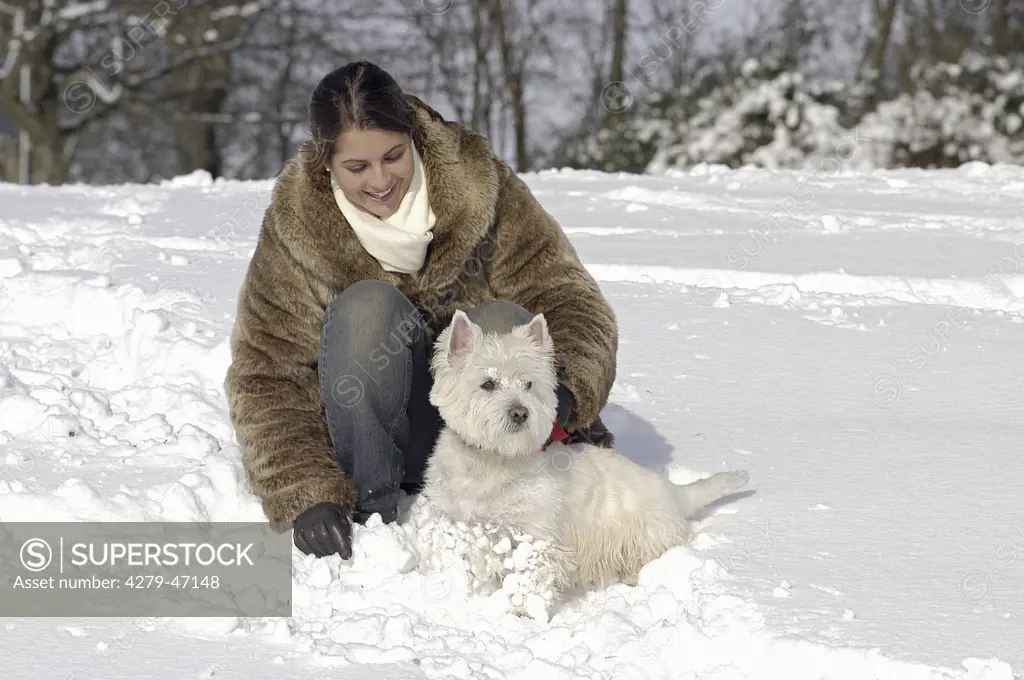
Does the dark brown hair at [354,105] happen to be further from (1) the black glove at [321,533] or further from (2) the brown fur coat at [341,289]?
(1) the black glove at [321,533]

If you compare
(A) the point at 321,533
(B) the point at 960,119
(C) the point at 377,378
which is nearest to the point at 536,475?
(C) the point at 377,378

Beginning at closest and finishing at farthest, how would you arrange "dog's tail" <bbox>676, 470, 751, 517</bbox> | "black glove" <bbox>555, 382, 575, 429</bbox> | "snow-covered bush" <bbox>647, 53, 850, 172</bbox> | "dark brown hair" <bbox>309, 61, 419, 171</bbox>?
"dark brown hair" <bbox>309, 61, 419, 171</bbox>, "black glove" <bbox>555, 382, 575, 429</bbox>, "dog's tail" <bbox>676, 470, 751, 517</bbox>, "snow-covered bush" <bbox>647, 53, 850, 172</bbox>

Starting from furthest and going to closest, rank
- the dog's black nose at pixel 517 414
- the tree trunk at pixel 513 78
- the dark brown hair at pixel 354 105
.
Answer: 1. the tree trunk at pixel 513 78
2. the dark brown hair at pixel 354 105
3. the dog's black nose at pixel 517 414

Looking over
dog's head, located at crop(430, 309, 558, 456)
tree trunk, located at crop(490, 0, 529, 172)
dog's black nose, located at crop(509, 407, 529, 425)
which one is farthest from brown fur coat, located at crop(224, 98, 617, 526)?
tree trunk, located at crop(490, 0, 529, 172)


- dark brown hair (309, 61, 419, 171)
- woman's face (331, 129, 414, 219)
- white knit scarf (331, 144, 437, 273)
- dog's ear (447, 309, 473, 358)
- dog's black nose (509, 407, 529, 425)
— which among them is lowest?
dog's black nose (509, 407, 529, 425)

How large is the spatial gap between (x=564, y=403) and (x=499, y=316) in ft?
1.12

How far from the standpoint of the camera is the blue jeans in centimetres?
350

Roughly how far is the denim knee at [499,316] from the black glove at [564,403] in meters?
0.25

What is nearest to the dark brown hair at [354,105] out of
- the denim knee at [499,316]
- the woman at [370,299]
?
the woman at [370,299]

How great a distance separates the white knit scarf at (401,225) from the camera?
3.55 m

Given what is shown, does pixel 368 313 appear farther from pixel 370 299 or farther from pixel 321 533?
pixel 321 533

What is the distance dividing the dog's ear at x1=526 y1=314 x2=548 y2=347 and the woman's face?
0.59 meters

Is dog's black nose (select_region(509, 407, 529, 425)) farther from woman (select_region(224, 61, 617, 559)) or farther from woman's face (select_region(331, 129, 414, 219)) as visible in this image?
woman's face (select_region(331, 129, 414, 219))

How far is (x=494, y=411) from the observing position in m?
3.27
